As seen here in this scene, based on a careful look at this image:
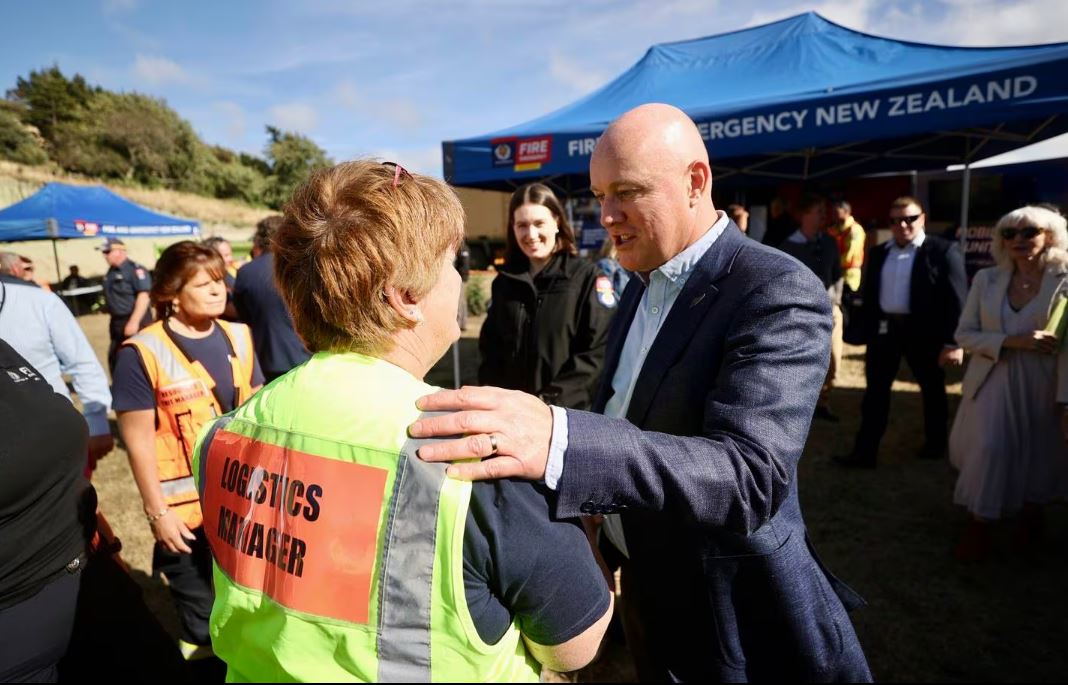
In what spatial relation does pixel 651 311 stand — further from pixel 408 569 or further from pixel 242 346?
pixel 242 346

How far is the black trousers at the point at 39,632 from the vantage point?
1.57 metres

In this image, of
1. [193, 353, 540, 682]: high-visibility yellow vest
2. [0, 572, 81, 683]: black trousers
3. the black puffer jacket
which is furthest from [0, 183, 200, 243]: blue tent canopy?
[193, 353, 540, 682]: high-visibility yellow vest

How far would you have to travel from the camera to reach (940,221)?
9688 millimetres

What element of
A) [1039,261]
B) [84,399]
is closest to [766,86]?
[1039,261]

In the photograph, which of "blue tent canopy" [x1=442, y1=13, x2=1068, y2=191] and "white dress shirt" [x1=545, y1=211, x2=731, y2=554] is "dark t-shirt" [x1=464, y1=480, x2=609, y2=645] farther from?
"blue tent canopy" [x1=442, y1=13, x2=1068, y2=191]

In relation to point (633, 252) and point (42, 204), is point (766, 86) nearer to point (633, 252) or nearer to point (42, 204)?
point (633, 252)

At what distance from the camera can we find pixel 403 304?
1.03 metres

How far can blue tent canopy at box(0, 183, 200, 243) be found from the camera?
37.1 ft

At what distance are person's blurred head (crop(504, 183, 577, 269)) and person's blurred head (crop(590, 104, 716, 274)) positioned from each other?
1.63 m

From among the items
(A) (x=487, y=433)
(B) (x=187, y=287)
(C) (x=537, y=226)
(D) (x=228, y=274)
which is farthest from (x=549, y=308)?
(D) (x=228, y=274)

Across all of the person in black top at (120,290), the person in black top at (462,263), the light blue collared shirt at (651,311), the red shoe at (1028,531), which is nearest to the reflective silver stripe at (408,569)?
the person in black top at (462,263)

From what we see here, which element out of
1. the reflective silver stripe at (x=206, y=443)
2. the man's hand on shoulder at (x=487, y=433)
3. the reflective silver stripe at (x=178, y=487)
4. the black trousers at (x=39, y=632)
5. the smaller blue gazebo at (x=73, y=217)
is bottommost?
the black trousers at (x=39, y=632)

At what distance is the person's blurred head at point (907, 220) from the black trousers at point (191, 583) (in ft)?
16.9

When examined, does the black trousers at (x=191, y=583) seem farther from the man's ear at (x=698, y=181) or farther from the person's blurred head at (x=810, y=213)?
the person's blurred head at (x=810, y=213)
